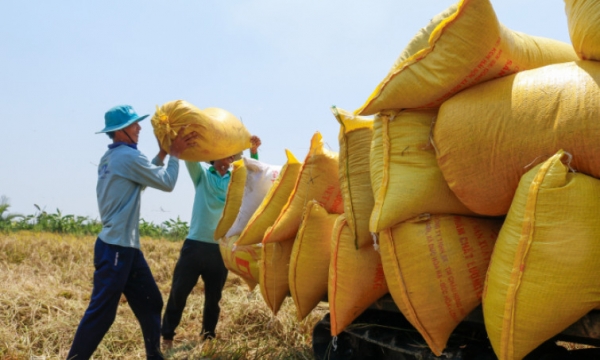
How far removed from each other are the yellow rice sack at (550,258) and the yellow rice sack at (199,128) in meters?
2.88

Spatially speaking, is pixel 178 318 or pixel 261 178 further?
pixel 178 318

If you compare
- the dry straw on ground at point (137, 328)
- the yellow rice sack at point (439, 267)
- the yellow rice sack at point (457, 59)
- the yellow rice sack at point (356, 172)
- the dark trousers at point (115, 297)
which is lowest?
the dry straw on ground at point (137, 328)

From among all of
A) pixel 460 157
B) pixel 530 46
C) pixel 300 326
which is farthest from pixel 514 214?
pixel 300 326

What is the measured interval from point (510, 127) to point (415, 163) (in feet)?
1.48

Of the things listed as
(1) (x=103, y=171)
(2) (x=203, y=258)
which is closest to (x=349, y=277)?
(1) (x=103, y=171)

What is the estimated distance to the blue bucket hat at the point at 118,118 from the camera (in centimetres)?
430

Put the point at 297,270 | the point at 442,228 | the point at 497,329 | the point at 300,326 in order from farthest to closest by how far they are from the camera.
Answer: the point at 300,326
the point at 297,270
the point at 442,228
the point at 497,329

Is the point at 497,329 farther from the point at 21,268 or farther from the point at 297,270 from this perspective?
the point at 21,268

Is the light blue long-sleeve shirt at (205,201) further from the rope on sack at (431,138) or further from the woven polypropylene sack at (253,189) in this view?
the rope on sack at (431,138)

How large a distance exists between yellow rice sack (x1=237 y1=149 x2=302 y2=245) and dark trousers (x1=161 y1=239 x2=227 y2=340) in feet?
5.05

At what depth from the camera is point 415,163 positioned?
2328mm

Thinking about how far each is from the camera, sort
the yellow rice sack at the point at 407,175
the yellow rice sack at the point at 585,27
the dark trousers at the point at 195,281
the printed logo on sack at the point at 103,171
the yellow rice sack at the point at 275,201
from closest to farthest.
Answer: the yellow rice sack at the point at 585,27
the yellow rice sack at the point at 407,175
the yellow rice sack at the point at 275,201
the printed logo on sack at the point at 103,171
the dark trousers at the point at 195,281

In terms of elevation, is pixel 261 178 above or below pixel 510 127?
below

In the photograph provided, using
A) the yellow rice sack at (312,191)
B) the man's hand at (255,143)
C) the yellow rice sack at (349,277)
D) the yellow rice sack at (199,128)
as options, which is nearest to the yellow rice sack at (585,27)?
the yellow rice sack at (349,277)
